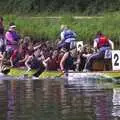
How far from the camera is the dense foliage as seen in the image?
182 feet

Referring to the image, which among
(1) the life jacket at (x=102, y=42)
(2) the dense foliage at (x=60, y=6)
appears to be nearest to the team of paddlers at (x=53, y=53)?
(1) the life jacket at (x=102, y=42)

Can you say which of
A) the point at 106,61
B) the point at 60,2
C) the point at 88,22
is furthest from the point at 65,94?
the point at 60,2

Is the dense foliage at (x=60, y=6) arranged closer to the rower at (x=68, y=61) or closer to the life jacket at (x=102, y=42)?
the rower at (x=68, y=61)

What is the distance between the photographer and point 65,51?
93.9ft

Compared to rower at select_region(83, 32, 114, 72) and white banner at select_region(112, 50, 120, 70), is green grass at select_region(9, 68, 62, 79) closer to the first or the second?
rower at select_region(83, 32, 114, 72)

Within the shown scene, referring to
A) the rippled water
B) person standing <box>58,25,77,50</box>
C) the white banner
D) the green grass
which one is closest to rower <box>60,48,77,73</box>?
the green grass

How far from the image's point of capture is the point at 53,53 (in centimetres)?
2889

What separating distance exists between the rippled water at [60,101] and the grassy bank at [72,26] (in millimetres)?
19152

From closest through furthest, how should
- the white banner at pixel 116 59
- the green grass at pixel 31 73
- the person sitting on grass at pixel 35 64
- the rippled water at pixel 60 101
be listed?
1. the rippled water at pixel 60 101
2. the white banner at pixel 116 59
3. the green grass at pixel 31 73
4. the person sitting on grass at pixel 35 64

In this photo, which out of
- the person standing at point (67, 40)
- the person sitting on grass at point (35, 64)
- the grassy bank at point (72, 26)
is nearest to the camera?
the person sitting on grass at point (35, 64)

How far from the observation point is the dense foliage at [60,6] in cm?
5544

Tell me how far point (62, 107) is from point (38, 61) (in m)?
12.2

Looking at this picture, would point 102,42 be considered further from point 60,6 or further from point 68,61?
point 60,6

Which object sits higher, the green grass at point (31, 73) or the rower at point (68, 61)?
the rower at point (68, 61)
